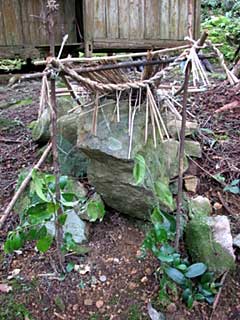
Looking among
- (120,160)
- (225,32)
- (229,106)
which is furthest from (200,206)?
(225,32)

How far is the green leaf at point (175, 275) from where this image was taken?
6.24 feet

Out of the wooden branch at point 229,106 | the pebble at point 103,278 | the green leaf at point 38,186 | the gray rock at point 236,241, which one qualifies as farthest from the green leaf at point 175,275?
the wooden branch at point 229,106

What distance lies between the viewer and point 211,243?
209 centimetres

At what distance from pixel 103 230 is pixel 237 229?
78cm

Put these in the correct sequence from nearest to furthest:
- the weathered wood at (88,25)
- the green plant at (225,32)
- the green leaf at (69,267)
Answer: the green leaf at (69,267) → the weathered wood at (88,25) → the green plant at (225,32)

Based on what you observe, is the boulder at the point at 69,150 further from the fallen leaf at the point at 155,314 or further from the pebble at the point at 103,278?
the fallen leaf at the point at 155,314

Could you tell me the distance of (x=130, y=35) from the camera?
5410 mm

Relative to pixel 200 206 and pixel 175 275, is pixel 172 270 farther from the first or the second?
pixel 200 206

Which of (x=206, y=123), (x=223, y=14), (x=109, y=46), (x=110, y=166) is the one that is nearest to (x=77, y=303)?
(x=110, y=166)

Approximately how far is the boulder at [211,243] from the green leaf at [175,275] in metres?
0.19

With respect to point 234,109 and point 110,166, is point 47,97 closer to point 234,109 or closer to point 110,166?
point 110,166

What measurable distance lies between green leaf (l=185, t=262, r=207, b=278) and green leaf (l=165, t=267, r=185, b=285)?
0.12 feet

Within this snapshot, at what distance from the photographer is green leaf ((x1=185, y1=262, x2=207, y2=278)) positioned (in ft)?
6.36

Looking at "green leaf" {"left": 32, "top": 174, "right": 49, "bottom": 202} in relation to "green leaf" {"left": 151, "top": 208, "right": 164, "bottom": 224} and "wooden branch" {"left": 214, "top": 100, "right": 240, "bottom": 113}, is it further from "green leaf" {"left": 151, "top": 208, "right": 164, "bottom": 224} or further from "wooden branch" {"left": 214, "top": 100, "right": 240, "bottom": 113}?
"wooden branch" {"left": 214, "top": 100, "right": 240, "bottom": 113}
